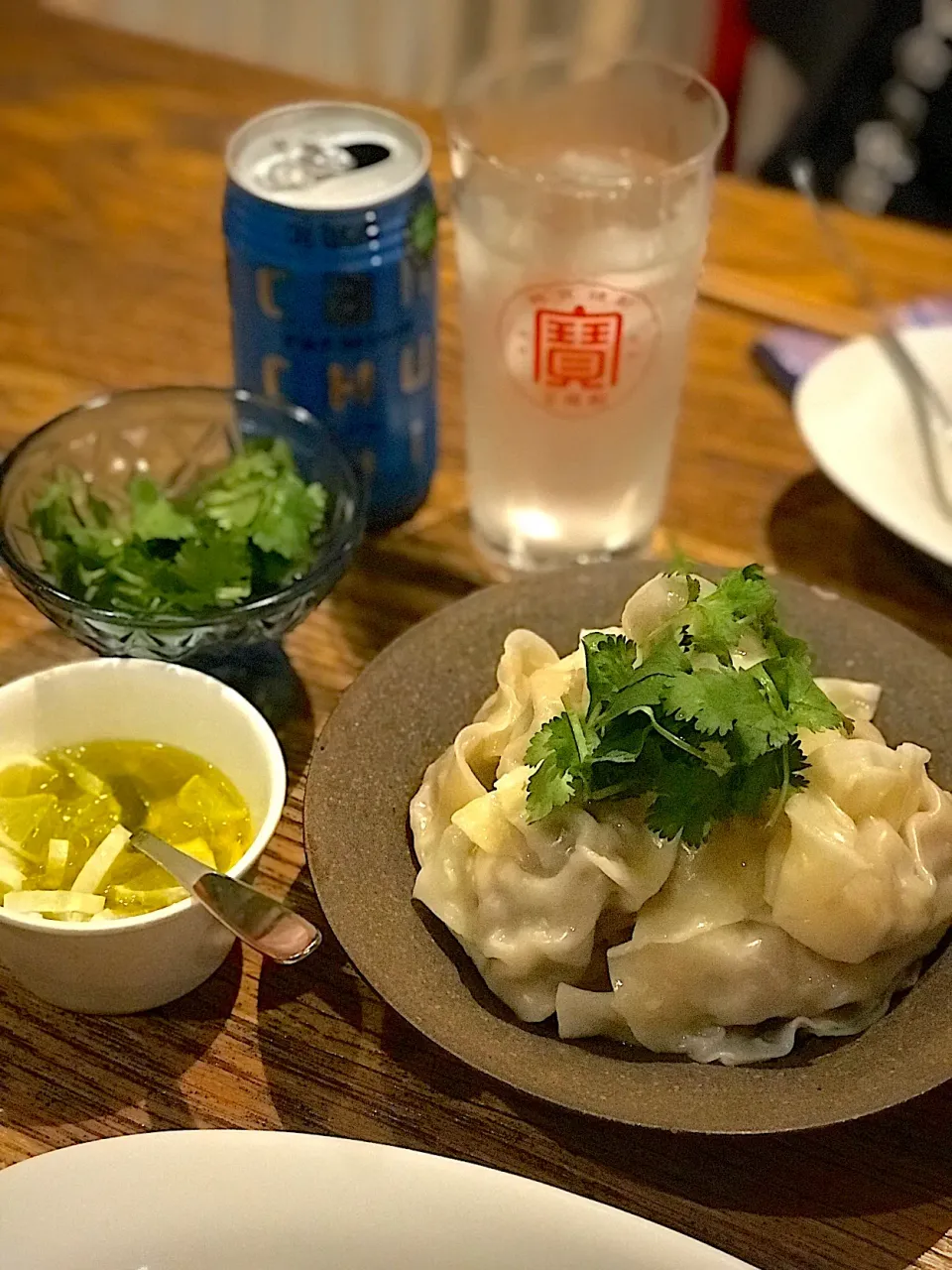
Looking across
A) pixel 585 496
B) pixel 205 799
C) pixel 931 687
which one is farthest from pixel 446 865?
pixel 585 496

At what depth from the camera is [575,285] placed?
4.03 ft

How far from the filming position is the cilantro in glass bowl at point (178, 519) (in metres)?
1.08

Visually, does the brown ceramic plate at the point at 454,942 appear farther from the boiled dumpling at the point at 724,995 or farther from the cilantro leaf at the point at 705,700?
the cilantro leaf at the point at 705,700

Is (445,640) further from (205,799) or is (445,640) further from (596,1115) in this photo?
(596,1115)

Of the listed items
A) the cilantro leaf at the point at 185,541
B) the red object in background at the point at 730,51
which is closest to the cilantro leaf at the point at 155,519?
the cilantro leaf at the point at 185,541

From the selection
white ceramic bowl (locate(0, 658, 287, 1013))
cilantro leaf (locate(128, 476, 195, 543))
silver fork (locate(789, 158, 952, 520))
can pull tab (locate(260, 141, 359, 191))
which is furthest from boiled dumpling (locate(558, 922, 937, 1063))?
can pull tab (locate(260, 141, 359, 191))

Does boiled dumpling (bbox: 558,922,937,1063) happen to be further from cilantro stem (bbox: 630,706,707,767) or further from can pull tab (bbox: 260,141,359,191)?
can pull tab (bbox: 260,141,359,191)

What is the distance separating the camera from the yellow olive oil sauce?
0.93 metres

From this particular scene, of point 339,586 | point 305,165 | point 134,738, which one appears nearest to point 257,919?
point 134,738

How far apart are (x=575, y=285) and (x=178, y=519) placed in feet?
1.32

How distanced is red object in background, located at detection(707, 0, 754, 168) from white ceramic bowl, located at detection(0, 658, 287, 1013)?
2277 millimetres

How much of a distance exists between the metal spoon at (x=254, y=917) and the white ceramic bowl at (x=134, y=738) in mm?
19

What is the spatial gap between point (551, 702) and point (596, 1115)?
30 centimetres

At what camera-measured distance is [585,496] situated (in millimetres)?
1352
